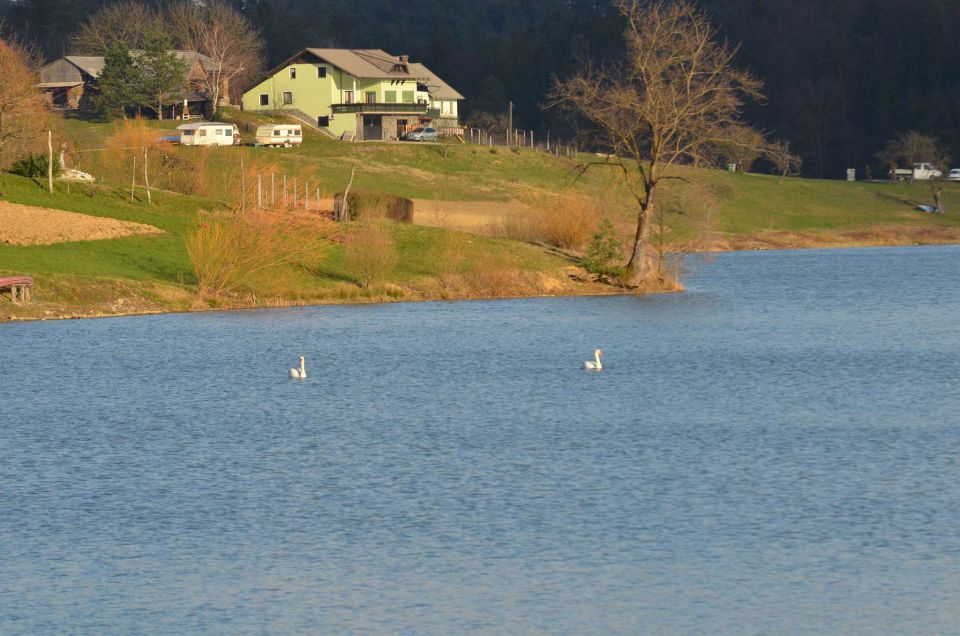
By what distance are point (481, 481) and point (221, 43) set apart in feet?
511

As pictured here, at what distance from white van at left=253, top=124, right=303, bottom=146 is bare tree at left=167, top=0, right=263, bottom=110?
21015 millimetres

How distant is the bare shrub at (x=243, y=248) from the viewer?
72000 millimetres

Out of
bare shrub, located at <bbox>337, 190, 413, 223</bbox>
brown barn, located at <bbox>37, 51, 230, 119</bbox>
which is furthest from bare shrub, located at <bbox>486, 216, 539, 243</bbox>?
brown barn, located at <bbox>37, 51, 230, 119</bbox>

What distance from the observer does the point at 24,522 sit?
29266 mm

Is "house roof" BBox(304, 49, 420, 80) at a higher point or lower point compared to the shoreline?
higher

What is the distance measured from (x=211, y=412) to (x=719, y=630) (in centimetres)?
2456

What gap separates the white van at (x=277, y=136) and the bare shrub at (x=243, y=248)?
63893mm

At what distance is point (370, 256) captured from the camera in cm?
7719

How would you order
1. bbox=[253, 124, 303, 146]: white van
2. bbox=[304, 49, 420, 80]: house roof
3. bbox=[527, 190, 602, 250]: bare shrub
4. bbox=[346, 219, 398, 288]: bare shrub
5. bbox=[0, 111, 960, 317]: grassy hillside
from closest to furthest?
bbox=[0, 111, 960, 317]: grassy hillside
bbox=[346, 219, 398, 288]: bare shrub
bbox=[527, 190, 602, 250]: bare shrub
bbox=[253, 124, 303, 146]: white van
bbox=[304, 49, 420, 80]: house roof

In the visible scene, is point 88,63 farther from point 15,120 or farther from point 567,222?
point 567,222

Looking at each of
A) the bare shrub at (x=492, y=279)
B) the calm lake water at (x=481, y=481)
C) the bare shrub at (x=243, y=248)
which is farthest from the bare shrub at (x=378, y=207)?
the calm lake water at (x=481, y=481)

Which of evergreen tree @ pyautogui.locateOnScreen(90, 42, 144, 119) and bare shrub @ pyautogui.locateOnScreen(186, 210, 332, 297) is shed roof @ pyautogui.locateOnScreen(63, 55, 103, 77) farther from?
bare shrub @ pyautogui.locateOnScreen(186, 210, 332, 297)

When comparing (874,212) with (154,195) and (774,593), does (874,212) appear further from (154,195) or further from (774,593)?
(774,593)

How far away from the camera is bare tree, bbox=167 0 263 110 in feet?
559
